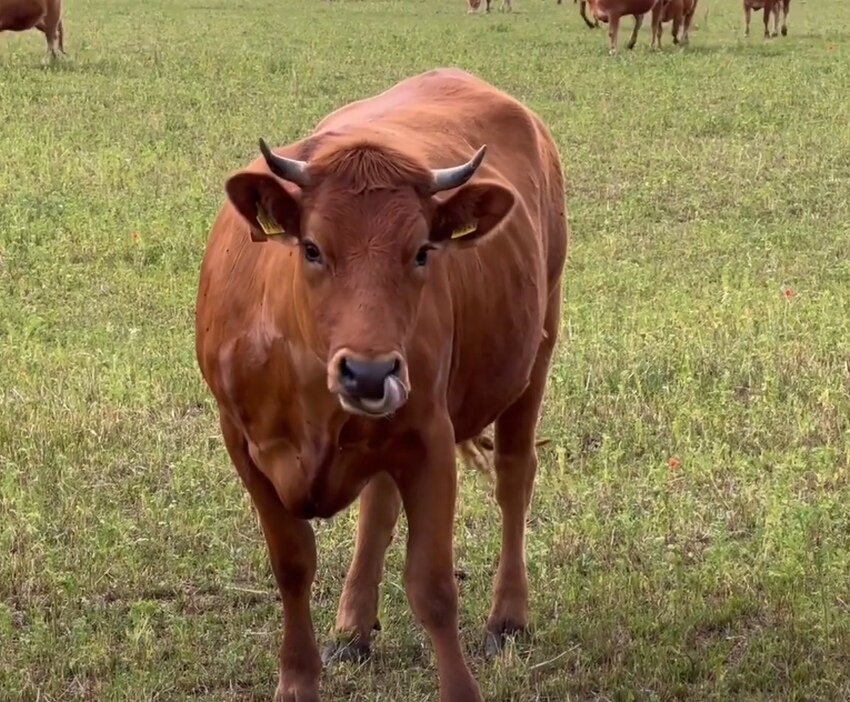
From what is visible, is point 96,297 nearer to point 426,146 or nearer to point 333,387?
point 426,146

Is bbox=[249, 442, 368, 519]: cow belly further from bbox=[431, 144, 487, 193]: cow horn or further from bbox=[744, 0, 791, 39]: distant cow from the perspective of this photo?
bbox=[744, 0, 791, 39]: distant cow

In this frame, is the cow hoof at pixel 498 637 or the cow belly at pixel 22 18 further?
the cow belly at pixel 22 18

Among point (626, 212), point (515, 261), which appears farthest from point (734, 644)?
point (626, 212)

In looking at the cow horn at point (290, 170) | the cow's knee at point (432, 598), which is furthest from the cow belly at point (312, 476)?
the cow horn at point (290, 170)

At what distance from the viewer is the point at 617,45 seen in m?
26.6

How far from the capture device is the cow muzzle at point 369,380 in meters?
3.34

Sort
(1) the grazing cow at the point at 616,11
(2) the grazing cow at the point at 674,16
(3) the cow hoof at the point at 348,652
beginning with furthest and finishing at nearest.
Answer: (2) the grazing cow at the point at 674,16
(1) the grazing cow at the point at 616,11
(3) the cow hoof at the point at 348,652

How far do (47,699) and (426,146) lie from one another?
1.94 metres

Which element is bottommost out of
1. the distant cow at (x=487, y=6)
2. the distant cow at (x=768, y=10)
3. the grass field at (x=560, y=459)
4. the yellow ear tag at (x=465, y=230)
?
the distant cow at (x=487, y=6)

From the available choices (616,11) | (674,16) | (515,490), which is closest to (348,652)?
(515,490)

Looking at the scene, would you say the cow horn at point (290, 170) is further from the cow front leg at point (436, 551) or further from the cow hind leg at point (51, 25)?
the cow hind leg at point (51, 25)

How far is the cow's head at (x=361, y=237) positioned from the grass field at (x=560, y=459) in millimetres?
1360

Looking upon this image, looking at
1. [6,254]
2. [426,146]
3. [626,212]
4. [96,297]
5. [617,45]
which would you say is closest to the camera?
[426,146]

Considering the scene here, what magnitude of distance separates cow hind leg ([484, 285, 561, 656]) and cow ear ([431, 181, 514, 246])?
1.47 metres
